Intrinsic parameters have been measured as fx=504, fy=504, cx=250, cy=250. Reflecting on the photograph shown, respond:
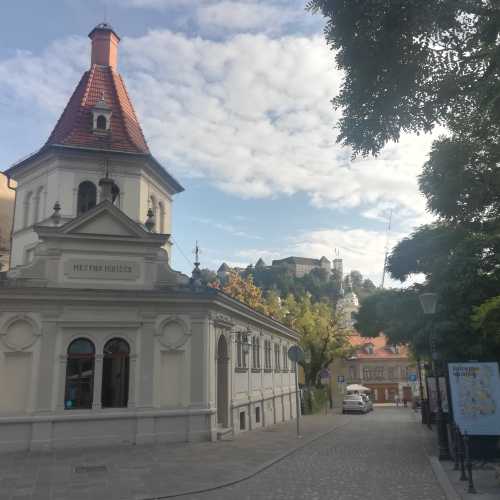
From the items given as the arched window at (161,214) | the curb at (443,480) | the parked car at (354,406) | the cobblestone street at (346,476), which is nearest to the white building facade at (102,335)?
the arched window at (161,214)

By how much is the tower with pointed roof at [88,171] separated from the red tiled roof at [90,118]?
0.04m

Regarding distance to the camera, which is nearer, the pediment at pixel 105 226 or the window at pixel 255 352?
the pediment at pixel 105 226

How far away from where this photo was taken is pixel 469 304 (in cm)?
1644

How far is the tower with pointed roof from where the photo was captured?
2097cm

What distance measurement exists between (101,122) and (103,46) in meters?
Answer: 5.96

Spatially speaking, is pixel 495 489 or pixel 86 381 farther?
pixel 86 381

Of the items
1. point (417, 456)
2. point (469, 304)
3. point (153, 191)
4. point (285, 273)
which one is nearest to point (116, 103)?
point (153, 191)

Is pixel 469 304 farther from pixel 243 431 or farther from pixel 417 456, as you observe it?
pixel 243 431

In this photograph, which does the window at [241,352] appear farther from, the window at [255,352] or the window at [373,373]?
the window at [373,373]

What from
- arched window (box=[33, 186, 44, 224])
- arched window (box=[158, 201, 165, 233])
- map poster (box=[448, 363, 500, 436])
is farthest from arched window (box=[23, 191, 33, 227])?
map poster (box=[448, 363, 500, 436])

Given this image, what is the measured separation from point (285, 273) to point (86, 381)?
147m

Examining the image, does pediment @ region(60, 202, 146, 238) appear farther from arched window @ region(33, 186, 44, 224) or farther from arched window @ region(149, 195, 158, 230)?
arched window @ region(149, 195, 158, 230)

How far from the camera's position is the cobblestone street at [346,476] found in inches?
405

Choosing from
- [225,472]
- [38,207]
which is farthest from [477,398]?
[38,207]
